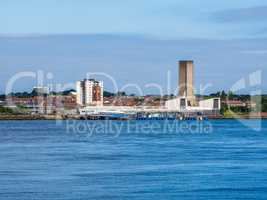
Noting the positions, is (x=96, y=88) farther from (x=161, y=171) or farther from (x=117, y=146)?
(x=161, y=171)

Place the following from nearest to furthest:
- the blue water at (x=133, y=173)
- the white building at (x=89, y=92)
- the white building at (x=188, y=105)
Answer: the blue water at (x=133, y=173) → the white building at (x=188, y=105) → the white building at (x=89, y=92)

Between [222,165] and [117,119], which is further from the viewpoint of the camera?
[117,119]

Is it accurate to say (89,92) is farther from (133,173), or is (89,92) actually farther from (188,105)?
→ (133,173)

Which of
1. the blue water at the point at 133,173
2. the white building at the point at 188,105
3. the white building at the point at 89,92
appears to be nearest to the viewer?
the blue water at the point at 133,173

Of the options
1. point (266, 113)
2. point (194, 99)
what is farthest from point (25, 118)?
point (266, 113)

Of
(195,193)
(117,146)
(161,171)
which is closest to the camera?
(195,193)

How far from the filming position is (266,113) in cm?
10356

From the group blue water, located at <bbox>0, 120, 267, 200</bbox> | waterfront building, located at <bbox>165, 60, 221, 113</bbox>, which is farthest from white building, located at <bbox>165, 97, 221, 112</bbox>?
blue water, located at <bbox>0, 120, 267, 200</bbox>

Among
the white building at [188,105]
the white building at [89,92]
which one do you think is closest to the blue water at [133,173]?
the white building at [188,105]

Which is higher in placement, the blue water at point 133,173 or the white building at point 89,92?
the white building at point 89,92

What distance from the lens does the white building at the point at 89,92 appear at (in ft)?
324

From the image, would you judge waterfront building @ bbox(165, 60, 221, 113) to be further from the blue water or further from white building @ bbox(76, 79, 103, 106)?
the blue water

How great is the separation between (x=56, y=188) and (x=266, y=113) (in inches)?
3340

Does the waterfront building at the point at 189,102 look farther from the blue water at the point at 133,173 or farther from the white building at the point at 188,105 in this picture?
the blue water at the point at 133,173
